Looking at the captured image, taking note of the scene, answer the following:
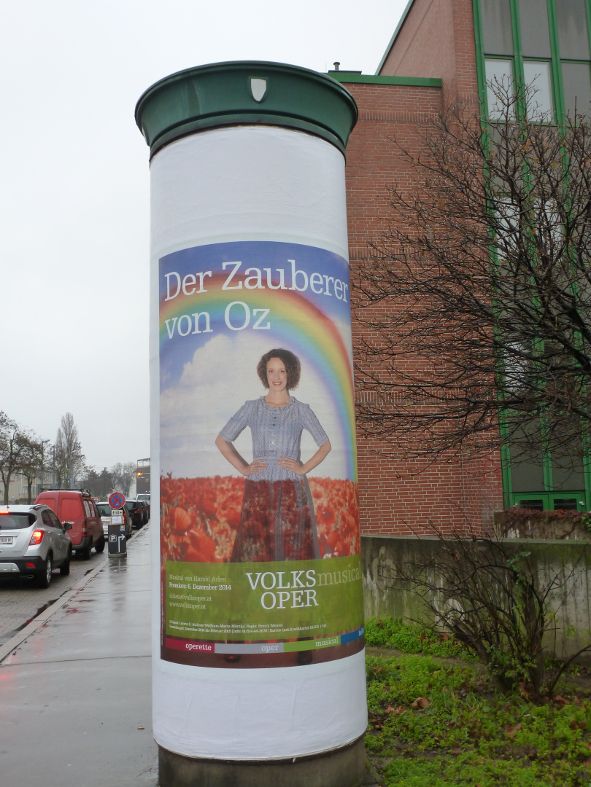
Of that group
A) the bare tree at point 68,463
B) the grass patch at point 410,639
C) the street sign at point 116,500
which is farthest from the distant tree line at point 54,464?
the grass patch at point 410,639

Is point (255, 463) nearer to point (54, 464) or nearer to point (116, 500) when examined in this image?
point (116, 500)

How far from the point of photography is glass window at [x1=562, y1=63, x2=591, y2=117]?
650 inches

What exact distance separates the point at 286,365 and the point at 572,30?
50.2ft

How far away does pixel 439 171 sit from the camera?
7.83 metres

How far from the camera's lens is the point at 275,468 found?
4.66 m

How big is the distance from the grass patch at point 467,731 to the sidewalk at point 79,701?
1748 mm

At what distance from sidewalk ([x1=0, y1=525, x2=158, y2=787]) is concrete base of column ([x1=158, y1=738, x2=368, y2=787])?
584mm

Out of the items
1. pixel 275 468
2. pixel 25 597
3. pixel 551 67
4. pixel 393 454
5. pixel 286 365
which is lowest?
pixel 25 597

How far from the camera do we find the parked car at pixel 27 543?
53.2ft

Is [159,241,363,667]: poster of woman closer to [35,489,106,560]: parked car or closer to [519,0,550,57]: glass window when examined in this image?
[519,0,550,57]: glass window

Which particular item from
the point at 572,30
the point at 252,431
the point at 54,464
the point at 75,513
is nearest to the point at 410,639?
the point at 252,431

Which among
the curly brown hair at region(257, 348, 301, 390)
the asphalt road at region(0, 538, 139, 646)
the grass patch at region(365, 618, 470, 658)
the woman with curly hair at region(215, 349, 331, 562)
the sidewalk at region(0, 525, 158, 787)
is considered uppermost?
the curly brown hair at region(257, 348, 301, 390)

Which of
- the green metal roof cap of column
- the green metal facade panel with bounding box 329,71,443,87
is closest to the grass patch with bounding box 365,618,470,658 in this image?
the green metal roof cap of column

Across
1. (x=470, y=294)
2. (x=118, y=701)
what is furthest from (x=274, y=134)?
(x=118, y=701)
